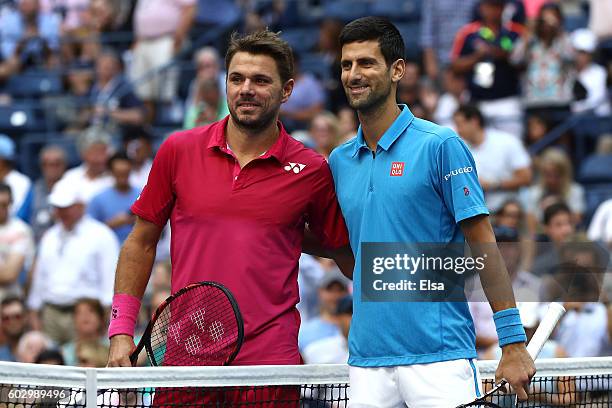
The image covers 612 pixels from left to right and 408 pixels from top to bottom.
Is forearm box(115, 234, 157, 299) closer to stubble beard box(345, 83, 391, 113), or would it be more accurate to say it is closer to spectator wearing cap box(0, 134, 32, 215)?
stubble beard box(345, 83, 391, 113)

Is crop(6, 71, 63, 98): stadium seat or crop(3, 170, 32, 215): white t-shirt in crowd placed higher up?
crop(6, 71, 63, 98): stadium seat

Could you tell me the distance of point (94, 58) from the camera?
52.1 ft

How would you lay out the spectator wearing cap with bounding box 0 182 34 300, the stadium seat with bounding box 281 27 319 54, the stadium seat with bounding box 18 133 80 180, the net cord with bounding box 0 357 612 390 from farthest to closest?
1. the stadium seat with bounding box 281 27 319 54
2. the stadium seat with bounding box 18 133 80 180
3. the spectator wearing cap with bounding box 0 182 34 300
4. the net cord with bounding box 0 357 612 390

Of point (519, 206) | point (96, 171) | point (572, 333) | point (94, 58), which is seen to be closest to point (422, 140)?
point (572, 333)

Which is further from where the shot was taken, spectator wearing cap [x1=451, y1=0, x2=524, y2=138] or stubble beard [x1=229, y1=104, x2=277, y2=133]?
spectator wearing cap [x1=451, y1=0, x2=524, y2=138]

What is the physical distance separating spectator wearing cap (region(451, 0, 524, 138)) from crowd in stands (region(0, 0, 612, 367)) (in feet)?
0.05

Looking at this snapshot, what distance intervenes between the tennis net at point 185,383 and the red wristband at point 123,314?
0.24m

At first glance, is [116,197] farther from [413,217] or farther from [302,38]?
[413,217]

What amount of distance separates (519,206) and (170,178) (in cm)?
546

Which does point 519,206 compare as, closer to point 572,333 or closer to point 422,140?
point 572,333

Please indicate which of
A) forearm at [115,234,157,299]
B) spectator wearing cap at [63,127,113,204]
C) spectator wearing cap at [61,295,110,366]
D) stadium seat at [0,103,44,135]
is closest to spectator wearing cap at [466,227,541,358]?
forearm at [115,234,157,299]

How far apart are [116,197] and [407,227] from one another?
22.0ft

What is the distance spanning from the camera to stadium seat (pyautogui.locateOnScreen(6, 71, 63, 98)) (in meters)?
15.7

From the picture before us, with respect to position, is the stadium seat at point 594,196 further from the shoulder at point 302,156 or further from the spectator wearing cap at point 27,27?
the spectator wearing cap at point 27,27
